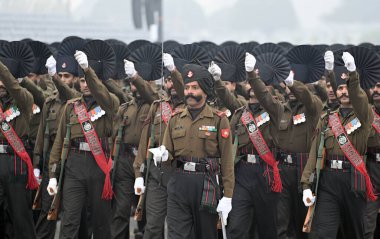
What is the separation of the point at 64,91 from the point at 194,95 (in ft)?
7.88

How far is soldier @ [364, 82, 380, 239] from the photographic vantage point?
11500 mm

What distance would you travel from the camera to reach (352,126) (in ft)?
34.1

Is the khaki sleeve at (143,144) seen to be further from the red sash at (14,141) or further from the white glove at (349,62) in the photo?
the white glove at (349,62)

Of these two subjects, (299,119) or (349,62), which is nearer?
(349,62)

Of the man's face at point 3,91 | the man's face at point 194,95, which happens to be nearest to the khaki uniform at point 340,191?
the man's face at point 194,95

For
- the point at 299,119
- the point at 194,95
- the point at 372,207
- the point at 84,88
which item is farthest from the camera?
the point at 299,119

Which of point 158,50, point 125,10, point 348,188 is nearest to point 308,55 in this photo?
point 158,50

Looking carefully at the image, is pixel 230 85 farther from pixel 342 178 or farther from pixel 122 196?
pixel 342 178

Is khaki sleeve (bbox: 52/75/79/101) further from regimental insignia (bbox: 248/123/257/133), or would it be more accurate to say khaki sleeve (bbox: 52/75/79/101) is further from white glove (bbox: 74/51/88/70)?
regimental insignia (bbox: 248/123/257/133)

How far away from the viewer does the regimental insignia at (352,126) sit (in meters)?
10.3

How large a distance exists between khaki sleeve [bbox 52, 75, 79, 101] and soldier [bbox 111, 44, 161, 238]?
570 mm

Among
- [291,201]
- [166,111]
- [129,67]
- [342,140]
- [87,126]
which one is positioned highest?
[129,67]

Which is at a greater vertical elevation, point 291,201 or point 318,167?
point 318,167

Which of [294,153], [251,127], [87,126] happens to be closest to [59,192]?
[87,126]
